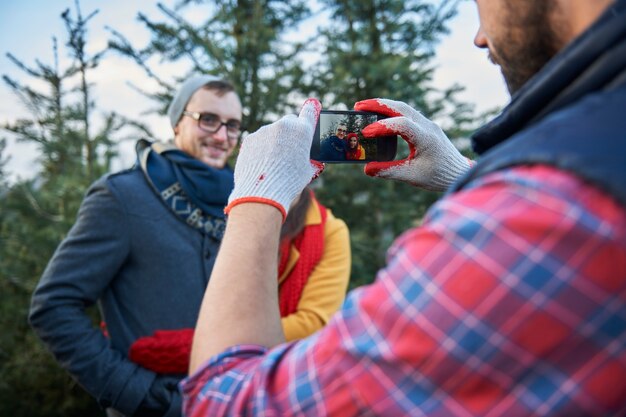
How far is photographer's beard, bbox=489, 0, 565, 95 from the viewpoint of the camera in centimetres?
84

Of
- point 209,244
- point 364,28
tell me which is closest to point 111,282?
point 209,244

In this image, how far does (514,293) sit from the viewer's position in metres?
0.64

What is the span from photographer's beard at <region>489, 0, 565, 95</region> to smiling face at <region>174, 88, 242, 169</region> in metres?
2.22

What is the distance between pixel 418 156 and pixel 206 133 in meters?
1.83

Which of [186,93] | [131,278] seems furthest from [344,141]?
[186,93]

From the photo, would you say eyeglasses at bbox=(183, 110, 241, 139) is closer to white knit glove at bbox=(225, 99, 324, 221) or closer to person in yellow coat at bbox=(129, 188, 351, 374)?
person in yellow coat at bbox=(129, 188, 351, 374)

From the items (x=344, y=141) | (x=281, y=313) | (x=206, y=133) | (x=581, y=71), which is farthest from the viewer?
(x=206, y=133)

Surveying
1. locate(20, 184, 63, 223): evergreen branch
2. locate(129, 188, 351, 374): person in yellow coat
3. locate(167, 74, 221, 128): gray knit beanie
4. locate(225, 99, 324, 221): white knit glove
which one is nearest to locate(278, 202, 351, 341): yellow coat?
locate(129, 188, 351, 374): person in yellow coat

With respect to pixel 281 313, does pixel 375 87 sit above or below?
above

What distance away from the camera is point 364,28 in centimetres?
563

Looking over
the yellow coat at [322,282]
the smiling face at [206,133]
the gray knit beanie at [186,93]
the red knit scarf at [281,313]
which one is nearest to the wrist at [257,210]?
the red knit scarf at [281,313]

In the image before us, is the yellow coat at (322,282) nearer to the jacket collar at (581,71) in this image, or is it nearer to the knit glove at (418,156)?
the knit glove at (418,156)

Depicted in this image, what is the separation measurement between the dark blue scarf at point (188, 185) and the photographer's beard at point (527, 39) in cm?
196

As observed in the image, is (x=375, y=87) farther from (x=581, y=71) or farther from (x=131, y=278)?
(x=581, y=71)
